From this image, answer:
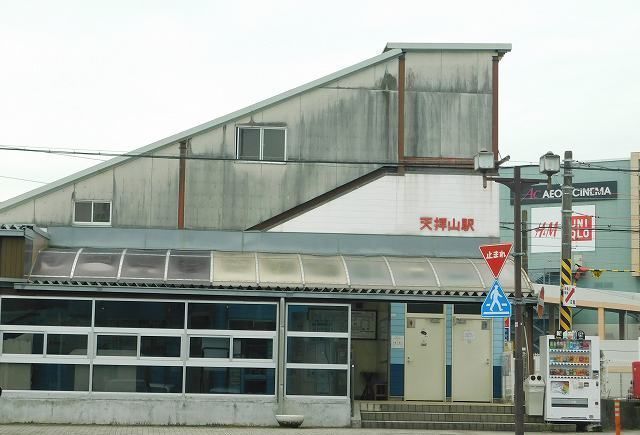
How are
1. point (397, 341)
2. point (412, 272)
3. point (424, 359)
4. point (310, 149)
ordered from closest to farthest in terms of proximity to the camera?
point (412, 272) < point (424, 359) < point (397, 341) < point (310, 149)

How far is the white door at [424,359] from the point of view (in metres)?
24.2

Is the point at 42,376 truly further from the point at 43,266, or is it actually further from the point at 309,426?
the point at 309,426

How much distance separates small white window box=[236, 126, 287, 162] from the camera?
81.3ft

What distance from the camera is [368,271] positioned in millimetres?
23281

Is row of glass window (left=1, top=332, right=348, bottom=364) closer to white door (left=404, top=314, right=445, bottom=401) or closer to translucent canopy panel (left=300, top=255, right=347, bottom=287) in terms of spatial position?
translucent canopy panel (left=300, top=255, right=347, bottom=287)

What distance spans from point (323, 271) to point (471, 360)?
14.8 feet

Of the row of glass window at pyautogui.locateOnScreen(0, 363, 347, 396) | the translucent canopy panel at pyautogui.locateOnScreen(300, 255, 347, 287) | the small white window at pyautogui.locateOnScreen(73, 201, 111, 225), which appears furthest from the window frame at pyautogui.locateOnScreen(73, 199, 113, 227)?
the translucent canopy panel at pyautogui.locateOnScreen(300, 255, 347, 287)

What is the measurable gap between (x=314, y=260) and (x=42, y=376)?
683 cm

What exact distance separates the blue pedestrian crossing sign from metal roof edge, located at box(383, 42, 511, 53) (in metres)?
8.48

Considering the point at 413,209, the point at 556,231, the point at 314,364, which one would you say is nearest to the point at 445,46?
the point at 413,209

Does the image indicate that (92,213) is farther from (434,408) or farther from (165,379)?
(434,408)

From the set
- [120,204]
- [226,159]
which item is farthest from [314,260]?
[120,204]

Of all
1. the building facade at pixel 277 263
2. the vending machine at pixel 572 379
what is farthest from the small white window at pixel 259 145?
the vending machine at pixel 572 379

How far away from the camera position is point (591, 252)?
74.8 metres
